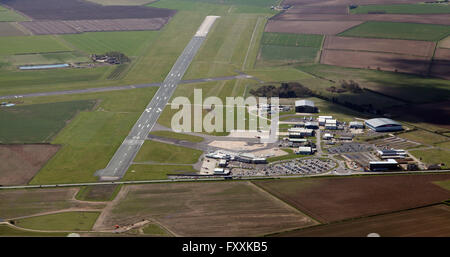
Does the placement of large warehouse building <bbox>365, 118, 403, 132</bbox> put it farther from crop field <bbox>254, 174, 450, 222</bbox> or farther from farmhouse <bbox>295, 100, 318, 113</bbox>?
crop field <bbox>254, 174, 450, 222</bbox>

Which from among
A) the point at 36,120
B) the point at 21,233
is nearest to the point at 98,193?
the point at 21,233

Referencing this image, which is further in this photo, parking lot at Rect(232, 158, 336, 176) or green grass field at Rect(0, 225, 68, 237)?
parking lot at Rect(232, 158, 336, 176)

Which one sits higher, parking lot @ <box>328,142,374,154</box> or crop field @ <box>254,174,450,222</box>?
parking lot @ <box>328,142,374,154</box>

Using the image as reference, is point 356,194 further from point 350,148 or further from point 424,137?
point 424,137

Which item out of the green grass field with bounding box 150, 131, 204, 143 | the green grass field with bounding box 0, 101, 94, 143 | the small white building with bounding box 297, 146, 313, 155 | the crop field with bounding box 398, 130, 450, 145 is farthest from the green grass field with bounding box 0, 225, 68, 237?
the crop field with bounding box 398, 130, 450, 145

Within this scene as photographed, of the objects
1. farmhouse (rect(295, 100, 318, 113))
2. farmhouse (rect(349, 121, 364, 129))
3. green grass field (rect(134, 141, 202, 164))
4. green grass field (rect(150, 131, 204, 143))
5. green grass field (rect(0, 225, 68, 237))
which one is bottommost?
green grass field (rect(0, 225, 68, 237))
